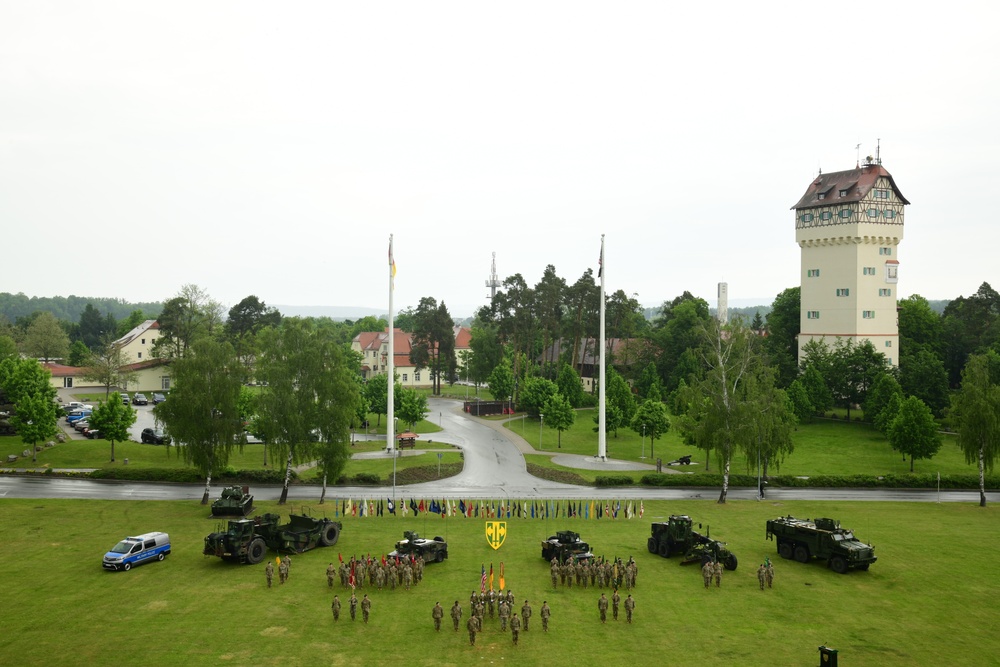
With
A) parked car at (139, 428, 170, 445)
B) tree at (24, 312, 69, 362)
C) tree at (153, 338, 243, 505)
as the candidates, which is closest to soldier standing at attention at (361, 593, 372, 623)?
tree at (153, 338, 243, 505)

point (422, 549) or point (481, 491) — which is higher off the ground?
point (422, 549)

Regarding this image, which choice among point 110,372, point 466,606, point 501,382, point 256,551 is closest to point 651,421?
point 501,382

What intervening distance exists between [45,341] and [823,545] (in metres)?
123

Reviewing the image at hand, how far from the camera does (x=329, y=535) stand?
1414 inches

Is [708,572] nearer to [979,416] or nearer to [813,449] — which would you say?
[979,416]

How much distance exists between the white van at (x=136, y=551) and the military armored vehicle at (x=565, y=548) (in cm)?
1725

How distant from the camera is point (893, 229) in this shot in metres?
89.8

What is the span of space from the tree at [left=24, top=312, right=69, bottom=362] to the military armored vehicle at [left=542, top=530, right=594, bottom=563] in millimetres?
112623

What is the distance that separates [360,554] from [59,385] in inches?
3679

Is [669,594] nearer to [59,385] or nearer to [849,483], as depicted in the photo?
[849,483]

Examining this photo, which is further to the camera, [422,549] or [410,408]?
[410,408]

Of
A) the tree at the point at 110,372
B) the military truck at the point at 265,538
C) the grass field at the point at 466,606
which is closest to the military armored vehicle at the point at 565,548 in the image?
the grass field at the point at 466,606

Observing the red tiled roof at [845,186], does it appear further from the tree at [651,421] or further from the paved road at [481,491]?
the paved road at [481,491]

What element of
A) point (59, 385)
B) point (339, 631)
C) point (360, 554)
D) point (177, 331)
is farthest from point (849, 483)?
point (59, 385)
